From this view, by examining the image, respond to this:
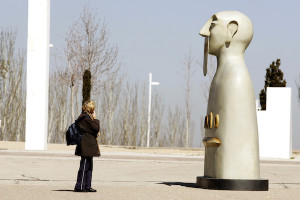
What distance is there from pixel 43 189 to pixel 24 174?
332 centimetres

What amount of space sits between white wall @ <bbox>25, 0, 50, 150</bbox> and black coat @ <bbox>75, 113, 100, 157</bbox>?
16.2 m

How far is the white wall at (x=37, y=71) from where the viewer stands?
2622cm

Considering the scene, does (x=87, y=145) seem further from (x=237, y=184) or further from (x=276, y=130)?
(x=276, y=130)

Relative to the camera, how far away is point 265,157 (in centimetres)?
2672

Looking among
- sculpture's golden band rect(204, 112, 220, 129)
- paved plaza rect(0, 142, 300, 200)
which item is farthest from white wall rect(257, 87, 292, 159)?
sculpture's golden band rect(204, 112, 220, 129)

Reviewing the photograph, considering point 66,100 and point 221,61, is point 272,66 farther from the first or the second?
Answer: point 221,61

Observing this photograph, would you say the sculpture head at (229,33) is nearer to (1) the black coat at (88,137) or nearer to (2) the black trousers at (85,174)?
(1) the black coat at (88,137)

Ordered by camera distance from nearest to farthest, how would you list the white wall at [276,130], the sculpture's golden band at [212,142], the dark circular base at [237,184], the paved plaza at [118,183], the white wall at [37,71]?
the paved plaza at [118,183] → the dark circular base at [237,184] → the sculpture's golden band at [212,142] → the white wall at [37,71] → the white wall at [276,130]

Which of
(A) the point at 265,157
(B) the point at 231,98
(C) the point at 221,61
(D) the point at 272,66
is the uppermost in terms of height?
(D) the point at 272,66

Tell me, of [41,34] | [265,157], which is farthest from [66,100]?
[265,157]

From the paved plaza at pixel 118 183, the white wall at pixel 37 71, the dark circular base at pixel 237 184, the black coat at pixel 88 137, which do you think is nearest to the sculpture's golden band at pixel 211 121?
the dark circular base at pixel 237 184

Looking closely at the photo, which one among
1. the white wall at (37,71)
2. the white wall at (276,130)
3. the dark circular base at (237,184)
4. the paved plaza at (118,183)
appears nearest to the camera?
the paved plaza at (118,183)

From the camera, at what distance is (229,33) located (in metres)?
11.2

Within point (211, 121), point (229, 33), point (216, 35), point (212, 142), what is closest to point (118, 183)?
point (212, 142)
